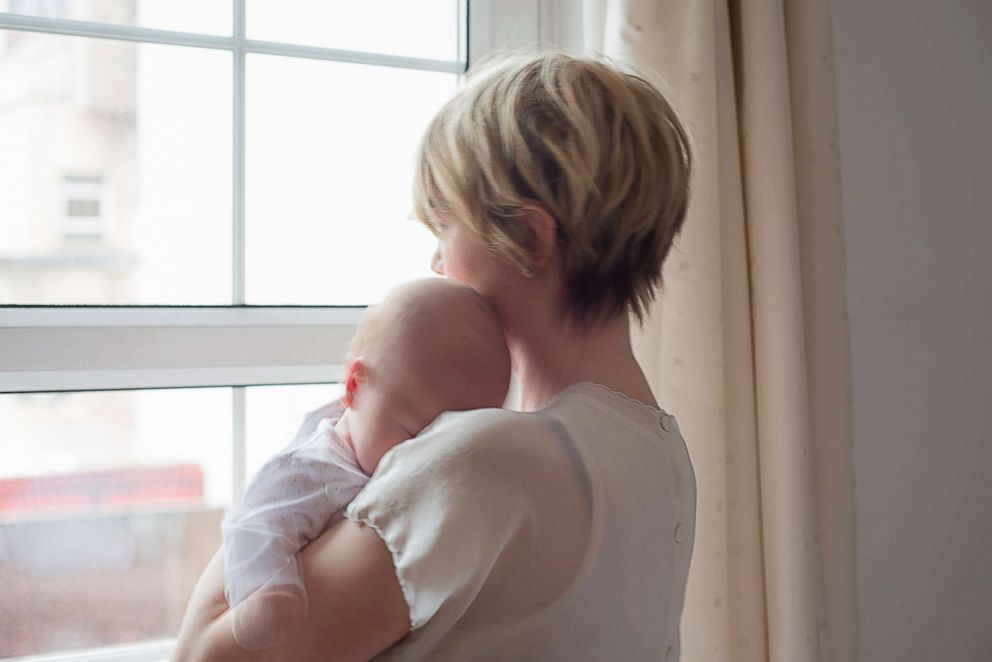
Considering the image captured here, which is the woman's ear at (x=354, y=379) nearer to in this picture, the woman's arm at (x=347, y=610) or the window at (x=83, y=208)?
the woman's arm at (x=347, y=610)

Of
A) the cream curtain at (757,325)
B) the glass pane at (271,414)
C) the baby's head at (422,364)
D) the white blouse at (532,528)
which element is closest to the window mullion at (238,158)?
the glass pane at (271,414)

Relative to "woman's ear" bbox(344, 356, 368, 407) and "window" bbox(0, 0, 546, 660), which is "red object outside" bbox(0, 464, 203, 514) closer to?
"window" bbox(0, 0, 546, 660)

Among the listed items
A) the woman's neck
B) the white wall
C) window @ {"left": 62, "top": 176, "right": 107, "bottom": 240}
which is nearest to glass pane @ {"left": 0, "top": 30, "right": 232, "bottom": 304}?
window @ {"left": 62, "top": 176, "right": 107, "bottom": 240}

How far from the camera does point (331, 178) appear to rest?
1441 millimetres

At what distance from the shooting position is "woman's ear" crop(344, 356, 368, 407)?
82 centimetres

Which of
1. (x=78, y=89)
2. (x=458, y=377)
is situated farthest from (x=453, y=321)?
(x=78, y=89)

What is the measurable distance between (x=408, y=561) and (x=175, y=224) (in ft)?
2.79

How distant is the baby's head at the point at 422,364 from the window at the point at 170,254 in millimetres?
580

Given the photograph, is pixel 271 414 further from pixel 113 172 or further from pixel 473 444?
pixel 473 444

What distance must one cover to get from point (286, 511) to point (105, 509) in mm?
701

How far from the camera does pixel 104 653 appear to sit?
1341 mm

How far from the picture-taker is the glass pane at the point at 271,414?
1.41 m

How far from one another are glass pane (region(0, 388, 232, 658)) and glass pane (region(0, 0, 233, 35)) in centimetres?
52

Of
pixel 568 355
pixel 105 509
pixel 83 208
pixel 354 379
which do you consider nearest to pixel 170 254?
pixel 83 208
